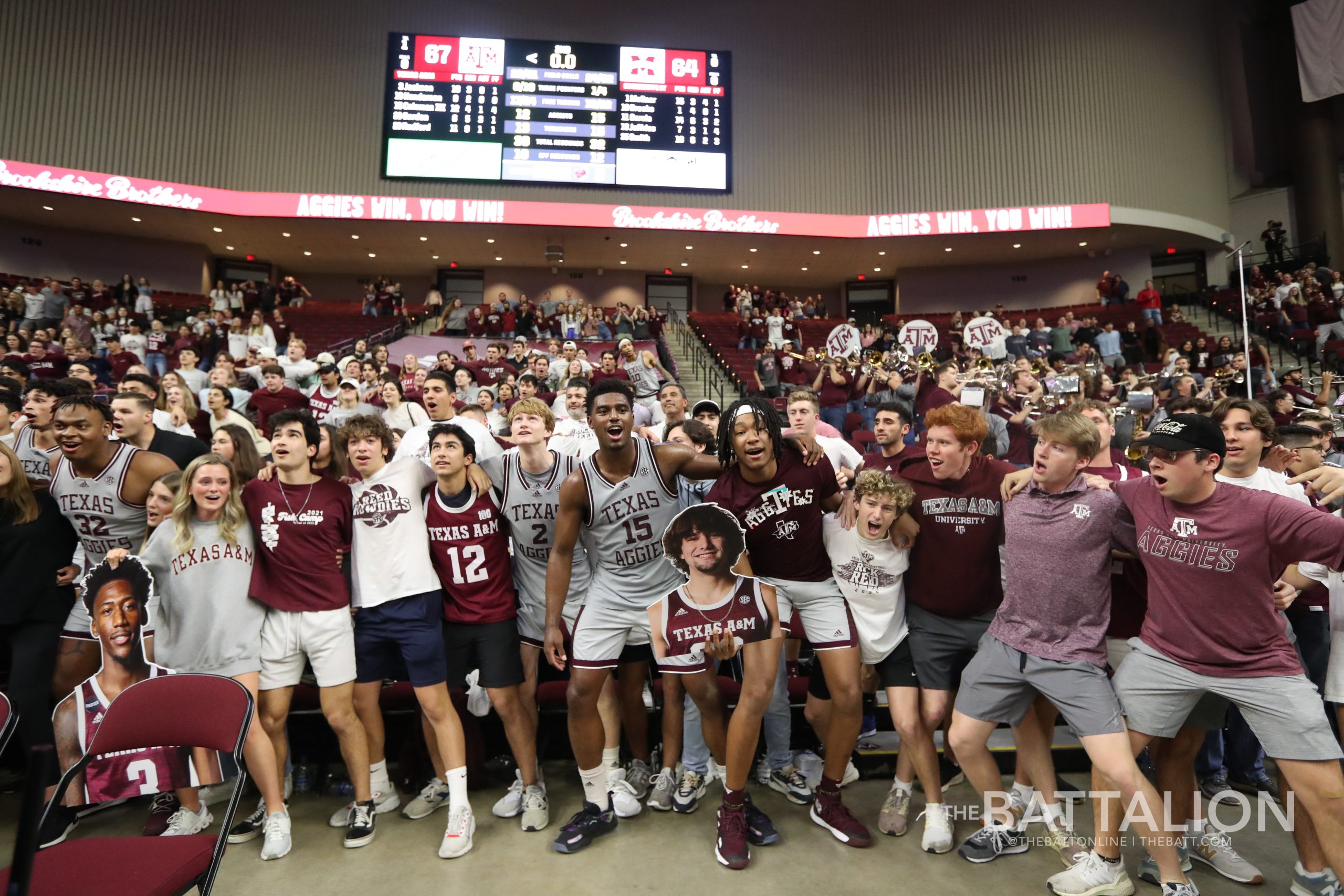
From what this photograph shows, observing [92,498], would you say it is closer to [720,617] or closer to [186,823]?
[186,823]

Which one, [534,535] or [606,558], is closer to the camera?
[606,558]

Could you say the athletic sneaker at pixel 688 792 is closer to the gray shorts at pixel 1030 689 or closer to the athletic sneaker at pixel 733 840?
the athletic sneaker at pixel 733 840

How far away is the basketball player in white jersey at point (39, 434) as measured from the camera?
4.05m

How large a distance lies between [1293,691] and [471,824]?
335 cm

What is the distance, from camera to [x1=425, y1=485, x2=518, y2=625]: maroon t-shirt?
3.46 m

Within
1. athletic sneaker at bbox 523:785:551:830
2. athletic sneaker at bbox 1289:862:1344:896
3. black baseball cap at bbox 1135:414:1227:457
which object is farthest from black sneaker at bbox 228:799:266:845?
athletic sneaker at bbox 1289:862:1344:896


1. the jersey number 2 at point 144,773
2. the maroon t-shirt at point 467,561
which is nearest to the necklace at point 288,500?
the maroon t-shirt at point 467,561

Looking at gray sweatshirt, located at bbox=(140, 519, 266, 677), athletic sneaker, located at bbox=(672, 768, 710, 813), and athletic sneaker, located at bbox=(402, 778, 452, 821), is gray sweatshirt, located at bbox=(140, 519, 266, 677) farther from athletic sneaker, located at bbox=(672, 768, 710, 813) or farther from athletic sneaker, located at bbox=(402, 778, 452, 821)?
athletic sneaker, located at bbox=(672, 768, 710, 813)

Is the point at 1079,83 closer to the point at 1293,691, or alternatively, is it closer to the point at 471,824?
the point at 1293,691

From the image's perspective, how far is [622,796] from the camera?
3412mm

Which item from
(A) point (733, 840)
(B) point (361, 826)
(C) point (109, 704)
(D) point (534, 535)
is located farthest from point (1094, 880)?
(C) point (109, 704)

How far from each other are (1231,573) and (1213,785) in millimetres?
1954

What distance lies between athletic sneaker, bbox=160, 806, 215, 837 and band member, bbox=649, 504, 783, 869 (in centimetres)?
238

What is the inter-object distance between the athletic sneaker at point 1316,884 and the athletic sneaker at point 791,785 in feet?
6.44
